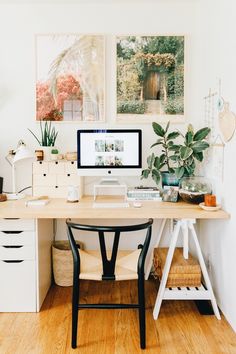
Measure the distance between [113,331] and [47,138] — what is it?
1656 millimetres

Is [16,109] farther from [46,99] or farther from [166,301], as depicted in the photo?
[166,301]

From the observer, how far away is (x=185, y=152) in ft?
8.97

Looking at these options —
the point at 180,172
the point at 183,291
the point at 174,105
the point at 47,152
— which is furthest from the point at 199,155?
the point at 47,152

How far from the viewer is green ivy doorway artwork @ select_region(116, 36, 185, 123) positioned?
3.11 metres

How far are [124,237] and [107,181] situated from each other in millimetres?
586

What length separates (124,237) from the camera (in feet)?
10.8

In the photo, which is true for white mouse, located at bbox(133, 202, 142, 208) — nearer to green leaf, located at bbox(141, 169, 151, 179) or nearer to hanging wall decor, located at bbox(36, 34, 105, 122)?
green leaf, located at bbox(141, 169, 151, 179)

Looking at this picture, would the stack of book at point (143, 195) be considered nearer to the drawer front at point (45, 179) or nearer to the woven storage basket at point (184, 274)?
the woven storage basket at point (184, 274)

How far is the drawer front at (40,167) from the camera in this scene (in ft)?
9.87

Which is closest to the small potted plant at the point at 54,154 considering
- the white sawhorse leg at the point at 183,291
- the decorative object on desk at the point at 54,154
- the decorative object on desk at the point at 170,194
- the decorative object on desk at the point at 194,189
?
the decorative object on desk at the point at 54,154

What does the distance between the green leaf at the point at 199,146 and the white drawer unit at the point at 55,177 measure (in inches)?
39.1

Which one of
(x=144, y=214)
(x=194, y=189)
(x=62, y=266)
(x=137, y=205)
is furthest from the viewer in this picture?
(x=62, y=266)

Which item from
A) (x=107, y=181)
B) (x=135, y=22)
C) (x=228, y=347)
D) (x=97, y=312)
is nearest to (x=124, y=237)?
(x=107, y=181)

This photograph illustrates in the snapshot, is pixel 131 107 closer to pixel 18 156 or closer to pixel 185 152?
pixel 185 152
